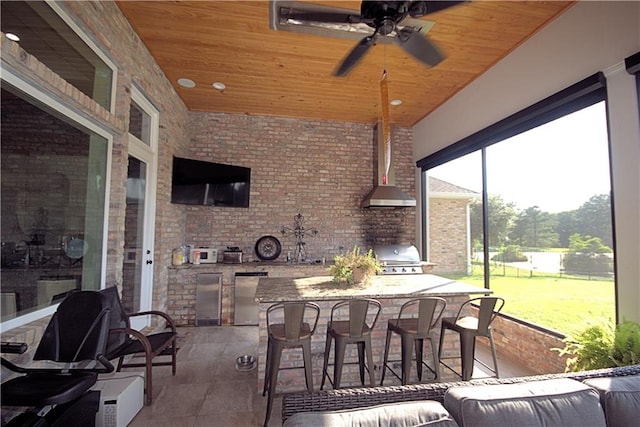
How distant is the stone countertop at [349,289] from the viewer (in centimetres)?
247

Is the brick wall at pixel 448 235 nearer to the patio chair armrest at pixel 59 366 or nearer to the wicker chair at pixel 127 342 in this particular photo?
the wicker chair at pixel 127 342

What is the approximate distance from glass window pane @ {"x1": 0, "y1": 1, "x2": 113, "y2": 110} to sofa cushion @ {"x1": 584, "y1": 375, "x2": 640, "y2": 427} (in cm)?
345

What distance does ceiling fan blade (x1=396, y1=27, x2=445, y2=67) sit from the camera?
2008mm

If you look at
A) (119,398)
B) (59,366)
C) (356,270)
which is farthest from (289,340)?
(59,366)

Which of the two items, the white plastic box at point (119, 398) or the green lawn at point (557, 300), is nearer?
the white plastic box at point (119, 398)

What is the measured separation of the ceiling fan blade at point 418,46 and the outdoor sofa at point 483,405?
2.09 meters

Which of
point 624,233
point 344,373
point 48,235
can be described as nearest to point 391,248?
point 344,373

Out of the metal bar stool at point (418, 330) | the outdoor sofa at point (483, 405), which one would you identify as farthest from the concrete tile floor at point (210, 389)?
the outdoor sofa at point (483, 405)

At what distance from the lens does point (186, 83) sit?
163 inches

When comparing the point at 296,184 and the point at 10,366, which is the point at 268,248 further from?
the point at 10,366

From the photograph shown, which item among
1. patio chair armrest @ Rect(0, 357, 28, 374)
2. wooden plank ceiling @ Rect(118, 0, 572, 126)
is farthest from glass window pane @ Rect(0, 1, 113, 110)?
patio chair armrest @ Rect(0, 357, 28, 374)

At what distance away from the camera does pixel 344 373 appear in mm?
2760

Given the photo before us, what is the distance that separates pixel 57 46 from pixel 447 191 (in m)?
5.16

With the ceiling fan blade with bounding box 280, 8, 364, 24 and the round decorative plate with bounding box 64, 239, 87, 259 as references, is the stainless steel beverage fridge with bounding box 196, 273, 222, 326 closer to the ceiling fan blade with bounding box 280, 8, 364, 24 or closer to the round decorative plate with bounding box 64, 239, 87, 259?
the round decorative plate with bounding box 64, 239, 87, 259
